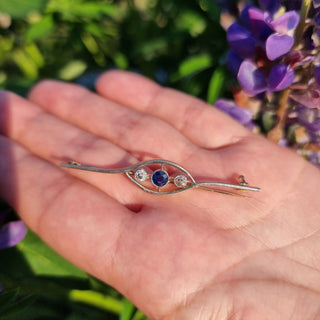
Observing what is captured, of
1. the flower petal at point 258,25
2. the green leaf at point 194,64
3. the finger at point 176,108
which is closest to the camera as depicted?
the flower petal at point 258,25

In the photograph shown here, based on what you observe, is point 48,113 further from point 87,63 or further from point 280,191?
point 280,191

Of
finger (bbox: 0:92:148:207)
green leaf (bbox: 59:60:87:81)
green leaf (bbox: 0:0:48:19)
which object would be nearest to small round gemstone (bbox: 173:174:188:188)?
finger (bbox: 0:92:148:207)

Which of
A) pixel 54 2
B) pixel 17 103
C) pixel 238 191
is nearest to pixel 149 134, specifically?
pixel 238 191

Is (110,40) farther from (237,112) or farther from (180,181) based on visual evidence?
(180,181)

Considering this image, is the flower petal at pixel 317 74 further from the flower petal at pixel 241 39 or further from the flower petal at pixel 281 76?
the flower petal at pixel 241 39

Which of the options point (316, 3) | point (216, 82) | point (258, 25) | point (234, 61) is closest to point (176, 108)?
point (216, 82)

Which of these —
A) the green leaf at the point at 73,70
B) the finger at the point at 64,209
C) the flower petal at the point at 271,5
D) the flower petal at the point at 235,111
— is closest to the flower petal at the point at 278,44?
the flower petal at the point at 271,5
